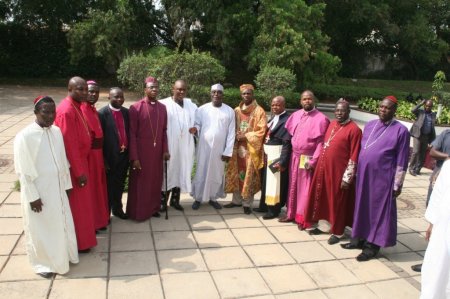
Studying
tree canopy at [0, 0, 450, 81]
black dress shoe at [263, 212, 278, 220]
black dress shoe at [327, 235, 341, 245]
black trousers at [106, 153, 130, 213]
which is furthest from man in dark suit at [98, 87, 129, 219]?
tree canopy at [0, 0, 450, 81]

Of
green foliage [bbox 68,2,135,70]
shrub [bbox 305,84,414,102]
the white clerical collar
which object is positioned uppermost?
green foliage [bbox 68,2,135,70]

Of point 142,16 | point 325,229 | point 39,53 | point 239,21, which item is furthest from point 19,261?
point 39,53

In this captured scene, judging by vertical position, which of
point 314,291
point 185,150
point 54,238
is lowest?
point 314,291

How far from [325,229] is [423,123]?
4.78 m

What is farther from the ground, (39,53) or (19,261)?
(39,53)

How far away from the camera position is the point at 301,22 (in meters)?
17.3

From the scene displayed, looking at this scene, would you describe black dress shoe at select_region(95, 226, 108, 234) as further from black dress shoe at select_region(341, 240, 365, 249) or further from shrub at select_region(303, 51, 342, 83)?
shrub at select_region(303, 51, 342, 83)

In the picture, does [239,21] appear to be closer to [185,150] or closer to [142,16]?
[142,16]

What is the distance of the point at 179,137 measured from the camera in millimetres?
5621

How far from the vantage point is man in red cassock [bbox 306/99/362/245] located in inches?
183

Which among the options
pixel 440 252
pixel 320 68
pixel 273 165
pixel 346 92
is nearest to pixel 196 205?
pixel 273 165

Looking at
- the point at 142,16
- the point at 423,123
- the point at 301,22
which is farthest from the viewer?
the point at 142,16

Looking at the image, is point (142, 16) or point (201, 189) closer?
point (201, 189)

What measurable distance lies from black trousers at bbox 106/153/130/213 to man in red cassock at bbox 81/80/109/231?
320 millimetres
